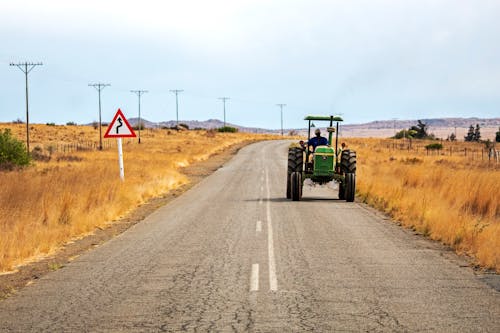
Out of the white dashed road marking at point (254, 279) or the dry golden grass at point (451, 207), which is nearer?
the white dashed road marking at point (254, 279)

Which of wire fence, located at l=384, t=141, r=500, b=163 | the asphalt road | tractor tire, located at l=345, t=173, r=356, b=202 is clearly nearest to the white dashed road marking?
the asphalt road

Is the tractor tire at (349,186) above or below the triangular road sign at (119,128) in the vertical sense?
below

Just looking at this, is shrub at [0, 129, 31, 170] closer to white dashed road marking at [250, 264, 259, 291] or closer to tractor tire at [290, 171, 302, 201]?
tractor tire at [290, 171, 302, 201]

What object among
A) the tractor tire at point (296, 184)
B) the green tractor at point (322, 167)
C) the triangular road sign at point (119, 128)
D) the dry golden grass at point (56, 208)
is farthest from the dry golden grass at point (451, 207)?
the triangular road sign at point (119, 128)

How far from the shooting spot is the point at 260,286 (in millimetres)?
8523

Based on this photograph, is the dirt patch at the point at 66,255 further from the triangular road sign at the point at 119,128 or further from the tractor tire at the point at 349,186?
the tractor tire at the point at 349,186

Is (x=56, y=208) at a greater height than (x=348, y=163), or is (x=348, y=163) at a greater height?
(x=348, y=163)

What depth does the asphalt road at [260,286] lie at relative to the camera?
682cm

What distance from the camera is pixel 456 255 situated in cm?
1156

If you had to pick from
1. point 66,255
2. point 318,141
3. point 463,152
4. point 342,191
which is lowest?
Result: point 463,152

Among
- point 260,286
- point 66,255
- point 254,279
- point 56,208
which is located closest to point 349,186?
point 56,208

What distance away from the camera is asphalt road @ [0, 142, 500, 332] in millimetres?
6824

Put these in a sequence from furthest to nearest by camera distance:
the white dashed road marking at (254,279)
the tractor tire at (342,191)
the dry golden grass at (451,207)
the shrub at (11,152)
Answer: the shrub at (11,152) < the tractor tire at (342,191) < the dry golden grass at (451,207) < the white dashed road marking at (254,279)

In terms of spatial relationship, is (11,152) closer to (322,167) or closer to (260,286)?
(322,167)
